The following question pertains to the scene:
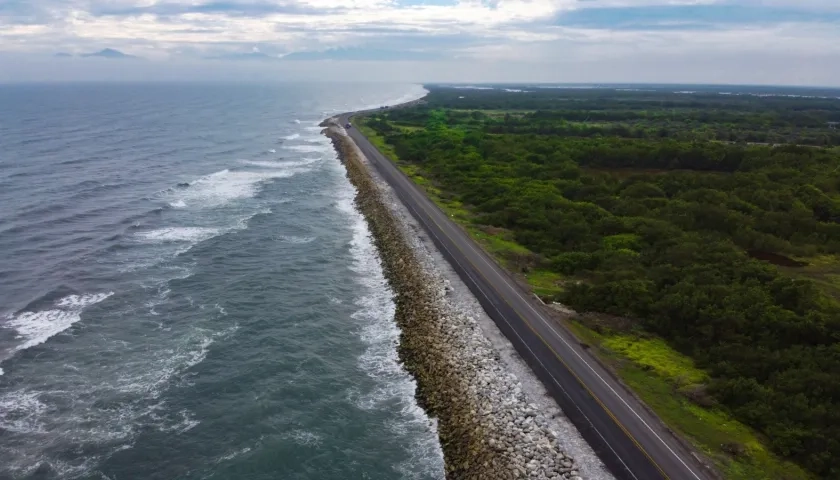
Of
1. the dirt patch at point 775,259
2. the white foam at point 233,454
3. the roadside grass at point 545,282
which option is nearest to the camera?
the white foam at point 233,454

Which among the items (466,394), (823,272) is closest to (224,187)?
(466,394)

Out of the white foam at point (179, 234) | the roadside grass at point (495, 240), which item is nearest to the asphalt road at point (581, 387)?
the roadside grass at point (495, 240)

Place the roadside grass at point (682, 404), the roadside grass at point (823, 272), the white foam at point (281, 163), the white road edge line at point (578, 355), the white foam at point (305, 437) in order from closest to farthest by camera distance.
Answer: the roadside grass at point (682, 404)
the white road edge line at point (578, 355)
the white foam at point (305, 437)
the roadside grass at point (823, 272)
the white foam at point (281, 163)

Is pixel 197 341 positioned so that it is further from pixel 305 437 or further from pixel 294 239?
pixel 294 239

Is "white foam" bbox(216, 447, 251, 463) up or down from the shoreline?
down

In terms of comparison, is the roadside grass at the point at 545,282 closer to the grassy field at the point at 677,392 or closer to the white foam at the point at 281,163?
the grassy field at the point at 677,392

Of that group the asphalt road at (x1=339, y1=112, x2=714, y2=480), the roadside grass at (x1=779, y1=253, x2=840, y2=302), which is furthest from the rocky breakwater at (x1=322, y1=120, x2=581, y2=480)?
the roadside grass at (x1=779, y1=253, x2=840, y2=302)

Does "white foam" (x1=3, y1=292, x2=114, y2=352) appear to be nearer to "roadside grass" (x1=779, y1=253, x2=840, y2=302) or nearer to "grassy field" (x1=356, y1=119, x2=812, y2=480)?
"grassy field" (x1=356, y1=119, x2=812, y2=480)
